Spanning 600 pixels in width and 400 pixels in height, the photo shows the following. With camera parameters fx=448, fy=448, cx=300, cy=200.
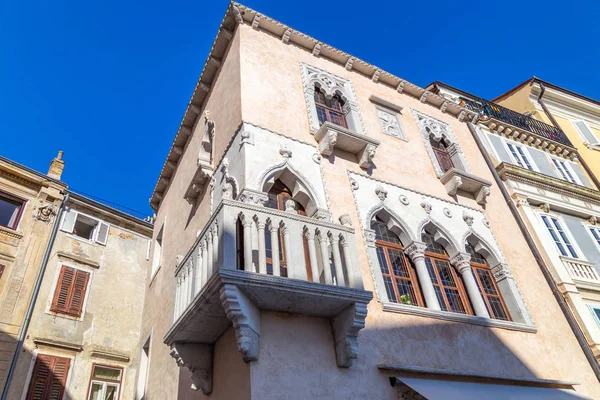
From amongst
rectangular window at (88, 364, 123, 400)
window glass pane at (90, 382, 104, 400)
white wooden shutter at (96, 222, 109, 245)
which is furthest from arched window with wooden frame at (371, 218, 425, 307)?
white wooden shutter at (96, 222, 109, 245)

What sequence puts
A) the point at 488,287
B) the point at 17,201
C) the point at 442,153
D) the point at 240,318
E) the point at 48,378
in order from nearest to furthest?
the point at 240,318, the point at 488,287, the point at 48,378, the point at 442,153, the point at 17,201

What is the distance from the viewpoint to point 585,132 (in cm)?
2056

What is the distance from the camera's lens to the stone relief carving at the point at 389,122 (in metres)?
11.8

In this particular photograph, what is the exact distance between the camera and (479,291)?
371 inches

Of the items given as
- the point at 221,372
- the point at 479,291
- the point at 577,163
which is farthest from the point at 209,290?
the point at 577,163

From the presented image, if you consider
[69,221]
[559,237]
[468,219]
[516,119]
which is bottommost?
[468,219]

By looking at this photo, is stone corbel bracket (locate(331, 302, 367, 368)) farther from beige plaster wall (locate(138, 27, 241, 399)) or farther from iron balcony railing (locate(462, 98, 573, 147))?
iron balcony railing (locate(462, 98, 573, 147))

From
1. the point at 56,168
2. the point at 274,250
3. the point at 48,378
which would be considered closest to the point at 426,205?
the point at 274,250

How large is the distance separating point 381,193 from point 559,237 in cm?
694

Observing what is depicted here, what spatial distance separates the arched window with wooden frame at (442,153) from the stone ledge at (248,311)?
6.82 m

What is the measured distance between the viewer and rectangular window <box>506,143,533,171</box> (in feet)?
50.7

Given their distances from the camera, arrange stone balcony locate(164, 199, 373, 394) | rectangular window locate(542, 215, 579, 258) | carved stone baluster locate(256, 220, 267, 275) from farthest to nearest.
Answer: rectangular window locate(542, 215, 579, 258), carved stone baluster locate(256, 220, 267, 275), stone balcony locate(164, 199, 373, 394)

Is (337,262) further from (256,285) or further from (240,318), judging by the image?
(240,318)

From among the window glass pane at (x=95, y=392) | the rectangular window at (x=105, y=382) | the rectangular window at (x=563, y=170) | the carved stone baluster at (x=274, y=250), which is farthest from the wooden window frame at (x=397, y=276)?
the rectangular window at (x=563, y=170)
